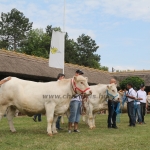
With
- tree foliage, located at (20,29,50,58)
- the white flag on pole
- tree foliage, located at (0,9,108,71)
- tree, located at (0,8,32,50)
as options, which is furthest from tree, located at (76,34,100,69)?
the white flag on pole

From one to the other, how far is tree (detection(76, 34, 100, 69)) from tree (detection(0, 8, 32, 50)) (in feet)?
39.1

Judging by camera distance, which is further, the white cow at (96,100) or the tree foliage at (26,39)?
the tree foliage at (26,39)

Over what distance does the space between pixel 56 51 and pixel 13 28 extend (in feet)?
142

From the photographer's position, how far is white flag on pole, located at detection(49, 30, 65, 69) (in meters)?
17.9

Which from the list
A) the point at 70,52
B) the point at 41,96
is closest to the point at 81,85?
the point at 41,96

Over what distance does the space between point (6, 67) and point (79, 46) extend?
44.8 meters

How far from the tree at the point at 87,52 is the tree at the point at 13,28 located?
11.9 m

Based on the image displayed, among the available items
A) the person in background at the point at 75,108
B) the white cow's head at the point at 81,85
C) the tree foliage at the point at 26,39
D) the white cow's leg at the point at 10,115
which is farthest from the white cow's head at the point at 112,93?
the tree foliage at the point at 26,39

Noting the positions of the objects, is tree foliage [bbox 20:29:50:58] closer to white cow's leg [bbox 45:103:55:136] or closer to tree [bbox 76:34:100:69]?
tree [bbox 76:34:100:69]

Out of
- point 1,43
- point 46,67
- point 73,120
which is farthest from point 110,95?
point 1,43

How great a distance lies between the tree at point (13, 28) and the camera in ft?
191

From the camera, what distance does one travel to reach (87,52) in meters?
64.5

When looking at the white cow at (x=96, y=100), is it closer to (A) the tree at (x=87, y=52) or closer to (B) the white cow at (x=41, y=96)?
(B) the white cow at (x=41, y=96)

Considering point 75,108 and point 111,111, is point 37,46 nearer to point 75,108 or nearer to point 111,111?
point 111,111
